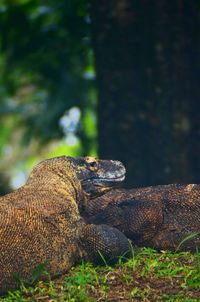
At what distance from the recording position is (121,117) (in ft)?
34.5

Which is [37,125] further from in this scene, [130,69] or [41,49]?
[130,69]

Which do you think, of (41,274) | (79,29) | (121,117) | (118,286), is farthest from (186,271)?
(79,29)

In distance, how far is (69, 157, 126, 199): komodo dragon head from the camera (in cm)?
736

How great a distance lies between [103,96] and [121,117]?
1.16ft

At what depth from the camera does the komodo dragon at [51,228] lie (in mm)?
6051

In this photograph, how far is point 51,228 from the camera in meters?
6.33

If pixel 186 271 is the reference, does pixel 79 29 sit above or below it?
above

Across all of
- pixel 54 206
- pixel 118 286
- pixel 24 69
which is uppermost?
pixel 24 69

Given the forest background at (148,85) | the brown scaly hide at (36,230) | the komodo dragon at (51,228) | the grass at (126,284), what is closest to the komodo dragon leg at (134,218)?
the komodo dragon at (51,228)

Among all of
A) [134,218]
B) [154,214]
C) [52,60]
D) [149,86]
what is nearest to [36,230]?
[134,218]

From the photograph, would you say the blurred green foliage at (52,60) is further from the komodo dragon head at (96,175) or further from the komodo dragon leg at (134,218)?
the komodo dragon leg at (134,218)

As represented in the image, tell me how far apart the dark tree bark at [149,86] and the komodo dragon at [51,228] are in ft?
9.93

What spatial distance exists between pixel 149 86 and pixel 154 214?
357 cm

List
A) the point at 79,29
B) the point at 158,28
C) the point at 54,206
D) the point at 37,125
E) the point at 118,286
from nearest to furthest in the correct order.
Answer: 1. the point at 118,286
2. the point at 54,206
3. the point at 158,28
4. the point at 79,29
5. the point at 37,125
